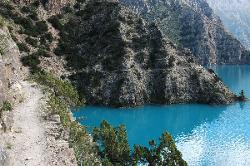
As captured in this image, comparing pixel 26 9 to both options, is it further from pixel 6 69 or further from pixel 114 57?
pixel 6 69

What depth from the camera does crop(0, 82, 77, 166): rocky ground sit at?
4366cm

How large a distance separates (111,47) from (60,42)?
16.5m

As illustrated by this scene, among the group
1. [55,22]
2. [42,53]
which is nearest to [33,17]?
[55,22]

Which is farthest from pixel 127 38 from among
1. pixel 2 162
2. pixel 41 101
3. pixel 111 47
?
pixel 2 162

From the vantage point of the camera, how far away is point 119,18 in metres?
151

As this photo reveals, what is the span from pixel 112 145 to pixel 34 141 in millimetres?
11611

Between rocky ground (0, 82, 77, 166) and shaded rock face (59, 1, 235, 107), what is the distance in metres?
62.1

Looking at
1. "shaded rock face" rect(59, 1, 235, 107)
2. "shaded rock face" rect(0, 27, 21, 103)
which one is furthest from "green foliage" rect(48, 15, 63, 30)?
"shaded rock face" rect(0, 27, 21, 103)

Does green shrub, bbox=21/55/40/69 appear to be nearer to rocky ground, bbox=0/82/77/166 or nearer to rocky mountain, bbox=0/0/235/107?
rocky mountain, bbox=0/0/235/107

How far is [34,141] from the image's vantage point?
5106 cm

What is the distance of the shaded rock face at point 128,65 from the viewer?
13275 centimetres

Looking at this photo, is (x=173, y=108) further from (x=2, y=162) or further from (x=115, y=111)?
(x=2, y=162)

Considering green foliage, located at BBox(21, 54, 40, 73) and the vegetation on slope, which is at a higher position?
green foliage, located at BBox(21, 54, 40, 73)

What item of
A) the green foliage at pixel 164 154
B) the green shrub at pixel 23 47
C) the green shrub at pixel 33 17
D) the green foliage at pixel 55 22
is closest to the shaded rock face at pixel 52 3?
the green foliage at pixel 55 22
